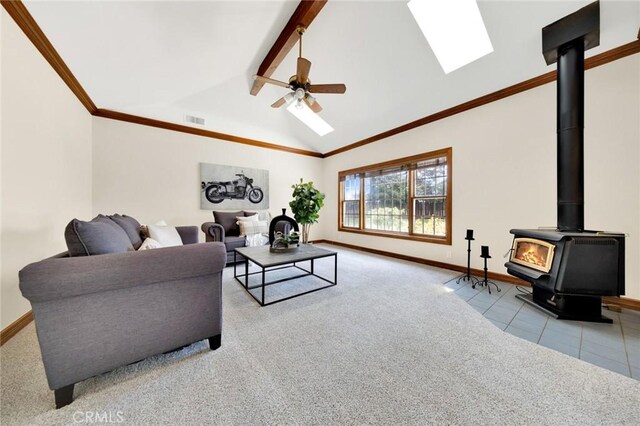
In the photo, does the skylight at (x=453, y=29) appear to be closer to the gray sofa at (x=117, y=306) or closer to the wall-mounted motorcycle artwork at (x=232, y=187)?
the gray sofa at (x=117, y=306)

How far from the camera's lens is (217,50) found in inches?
111

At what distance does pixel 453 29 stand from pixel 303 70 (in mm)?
1866

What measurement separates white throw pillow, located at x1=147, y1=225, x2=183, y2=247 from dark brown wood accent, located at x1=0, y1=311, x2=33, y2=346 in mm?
1084

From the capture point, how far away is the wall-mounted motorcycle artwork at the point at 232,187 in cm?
445

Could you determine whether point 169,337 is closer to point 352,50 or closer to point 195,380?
point 195,380

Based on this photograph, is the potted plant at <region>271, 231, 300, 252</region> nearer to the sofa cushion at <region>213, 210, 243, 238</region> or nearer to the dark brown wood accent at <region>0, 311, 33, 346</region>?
the sofa cushion at <region>213, 210, 243, 238</region>

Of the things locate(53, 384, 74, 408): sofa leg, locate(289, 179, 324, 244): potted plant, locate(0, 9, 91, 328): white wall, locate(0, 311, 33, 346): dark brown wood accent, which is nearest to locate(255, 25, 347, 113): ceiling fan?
locate(289, 179, 324, 244): potted plant

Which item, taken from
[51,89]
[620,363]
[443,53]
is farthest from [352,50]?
[620,363]

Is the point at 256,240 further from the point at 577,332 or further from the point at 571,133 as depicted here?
the point at 571,133

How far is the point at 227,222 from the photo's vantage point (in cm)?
421

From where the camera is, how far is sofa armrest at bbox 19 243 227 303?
39.6 inches

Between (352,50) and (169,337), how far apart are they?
3668 millimetres

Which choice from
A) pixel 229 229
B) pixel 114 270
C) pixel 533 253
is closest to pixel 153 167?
pixel 229 229

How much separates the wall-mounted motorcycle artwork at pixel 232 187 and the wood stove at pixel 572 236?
4.63 metres
